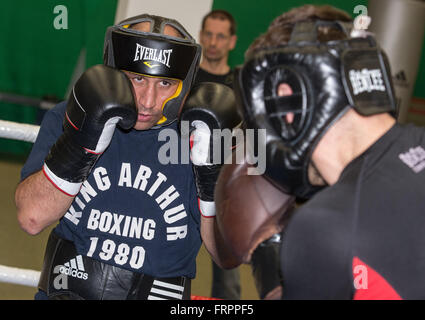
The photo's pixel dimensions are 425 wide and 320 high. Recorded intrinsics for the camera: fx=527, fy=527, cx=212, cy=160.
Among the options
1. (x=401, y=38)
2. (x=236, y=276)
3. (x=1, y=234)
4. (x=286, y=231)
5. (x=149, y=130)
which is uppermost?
(x=286, y=231)

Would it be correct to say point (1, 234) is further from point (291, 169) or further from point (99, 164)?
point (291, 169)

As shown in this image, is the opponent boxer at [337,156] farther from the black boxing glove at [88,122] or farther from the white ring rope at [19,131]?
the white ring rope at [19,131]

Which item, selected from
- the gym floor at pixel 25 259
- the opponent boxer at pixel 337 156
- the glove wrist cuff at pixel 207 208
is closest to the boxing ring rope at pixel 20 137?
the glove wrist cuff at pixel 207 208

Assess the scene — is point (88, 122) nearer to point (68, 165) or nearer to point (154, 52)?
point (68, 165)

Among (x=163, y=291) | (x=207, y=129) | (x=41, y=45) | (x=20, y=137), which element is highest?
(x=207, y=129)

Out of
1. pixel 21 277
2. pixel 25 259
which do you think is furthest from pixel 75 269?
pixel 25 259

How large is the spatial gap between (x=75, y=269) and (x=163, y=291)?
0.91 ft

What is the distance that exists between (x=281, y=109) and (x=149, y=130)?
81 centimetres

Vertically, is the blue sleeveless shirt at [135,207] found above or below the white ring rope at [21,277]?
above

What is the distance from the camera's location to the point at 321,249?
2.88 ft

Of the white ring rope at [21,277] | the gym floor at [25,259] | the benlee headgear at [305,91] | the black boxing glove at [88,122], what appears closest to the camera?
the benlee headgear at [305,91]

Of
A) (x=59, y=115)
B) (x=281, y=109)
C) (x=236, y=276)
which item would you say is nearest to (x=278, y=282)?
(x=281, y=109)

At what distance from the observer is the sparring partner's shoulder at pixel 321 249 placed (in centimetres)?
87
